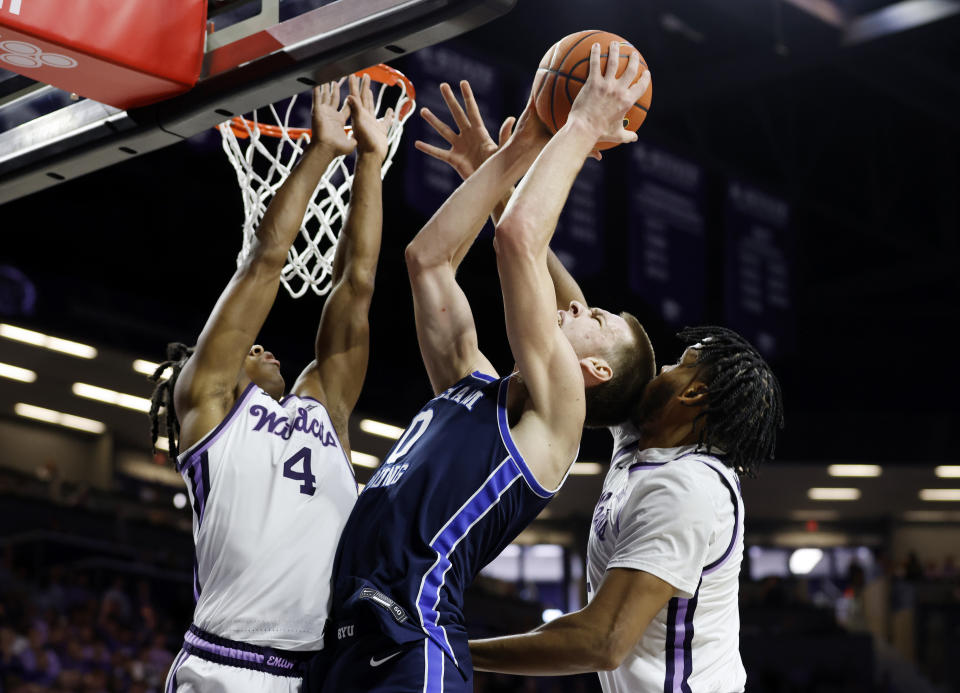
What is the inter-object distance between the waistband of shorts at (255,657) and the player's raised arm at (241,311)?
552 mm

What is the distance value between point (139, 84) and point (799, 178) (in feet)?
40.3

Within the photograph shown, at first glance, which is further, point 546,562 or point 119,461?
point 546,562

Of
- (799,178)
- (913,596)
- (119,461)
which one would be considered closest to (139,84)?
(799,178)

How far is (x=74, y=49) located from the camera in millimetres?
3053

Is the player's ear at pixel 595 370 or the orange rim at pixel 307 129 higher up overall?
the orange rim at pixel 307 129

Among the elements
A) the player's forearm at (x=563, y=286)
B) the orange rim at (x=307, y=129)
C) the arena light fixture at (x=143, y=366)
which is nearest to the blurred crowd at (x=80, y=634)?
the arena light fixture at (x=143, y=366)

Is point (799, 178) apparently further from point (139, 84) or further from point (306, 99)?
point (139, 84)

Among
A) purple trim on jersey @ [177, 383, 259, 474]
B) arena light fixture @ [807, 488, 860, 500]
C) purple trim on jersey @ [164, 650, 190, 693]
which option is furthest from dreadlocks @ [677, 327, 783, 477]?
arena light fixture @ [807, 488, 860, 500]

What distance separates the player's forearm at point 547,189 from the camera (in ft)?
9.62

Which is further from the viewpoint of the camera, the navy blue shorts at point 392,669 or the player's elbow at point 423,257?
the player's elbow at point 423,257

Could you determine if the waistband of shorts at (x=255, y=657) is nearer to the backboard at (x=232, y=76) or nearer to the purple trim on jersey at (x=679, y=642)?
the purple trim on jersey at (x=679, y=642)

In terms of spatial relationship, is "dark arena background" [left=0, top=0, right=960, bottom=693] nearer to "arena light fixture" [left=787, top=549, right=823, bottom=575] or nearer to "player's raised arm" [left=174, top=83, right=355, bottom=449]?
"arena light fixture" [left=787, top=549, right=823, bottom=575]

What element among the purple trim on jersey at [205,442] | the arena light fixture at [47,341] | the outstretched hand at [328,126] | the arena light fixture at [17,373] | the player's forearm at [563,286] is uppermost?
the arena light fixture at [47,341]

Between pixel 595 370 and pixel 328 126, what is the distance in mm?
1216
